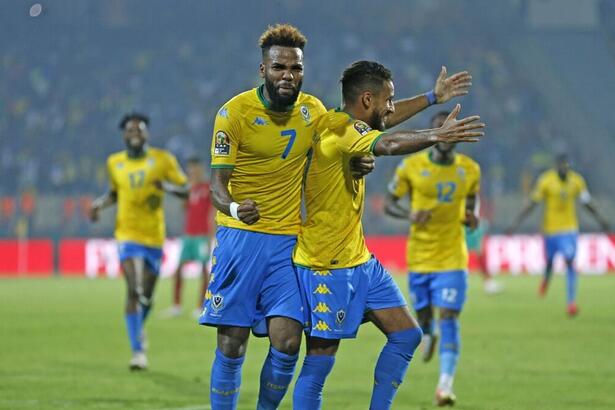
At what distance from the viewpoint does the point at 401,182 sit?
9.98 meters

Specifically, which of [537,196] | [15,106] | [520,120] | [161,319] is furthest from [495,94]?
[161,319]

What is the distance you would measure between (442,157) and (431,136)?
3.89 m

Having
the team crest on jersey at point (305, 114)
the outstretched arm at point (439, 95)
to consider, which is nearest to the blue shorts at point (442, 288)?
the outstretched arm at point (439, 95)

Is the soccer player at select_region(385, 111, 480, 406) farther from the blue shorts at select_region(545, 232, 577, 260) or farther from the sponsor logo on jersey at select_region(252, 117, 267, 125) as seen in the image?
the blue shorts at select_region(545, 232, 577, 260)

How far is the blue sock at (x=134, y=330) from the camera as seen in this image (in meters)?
11.2

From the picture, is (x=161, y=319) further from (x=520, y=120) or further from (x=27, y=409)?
(x=520, y=120)

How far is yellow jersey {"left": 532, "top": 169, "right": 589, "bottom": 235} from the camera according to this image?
18.2 m

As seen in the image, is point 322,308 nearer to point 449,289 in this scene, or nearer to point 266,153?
point 266,153

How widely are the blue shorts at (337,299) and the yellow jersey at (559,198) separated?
39.9 ft

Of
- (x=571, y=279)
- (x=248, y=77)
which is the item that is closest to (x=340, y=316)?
A: (x=571, y=279)

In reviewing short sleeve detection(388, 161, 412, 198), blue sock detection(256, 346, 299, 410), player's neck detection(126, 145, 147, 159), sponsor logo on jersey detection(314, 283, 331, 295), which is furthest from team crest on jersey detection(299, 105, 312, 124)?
player's neck detection(126, 145, 147, 159)

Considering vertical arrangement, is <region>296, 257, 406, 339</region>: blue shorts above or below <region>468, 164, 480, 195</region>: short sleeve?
below

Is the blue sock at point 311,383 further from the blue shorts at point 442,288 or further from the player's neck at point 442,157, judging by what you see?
the player's neck at point 442,157

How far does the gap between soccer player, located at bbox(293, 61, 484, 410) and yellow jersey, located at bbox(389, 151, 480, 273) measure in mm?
2840
